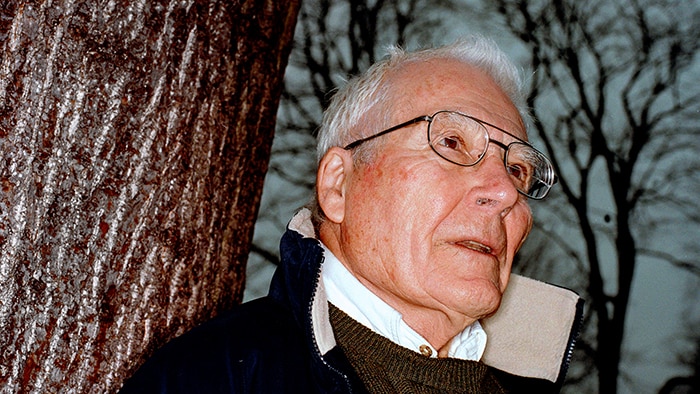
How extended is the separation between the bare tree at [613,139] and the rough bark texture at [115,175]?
6.60m

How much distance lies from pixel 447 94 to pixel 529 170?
32cm

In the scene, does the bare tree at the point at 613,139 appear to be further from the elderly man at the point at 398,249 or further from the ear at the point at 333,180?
the ear at the point at 333,180

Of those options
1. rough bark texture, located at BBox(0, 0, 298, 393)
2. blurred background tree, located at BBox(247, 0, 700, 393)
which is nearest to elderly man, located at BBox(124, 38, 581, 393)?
rough bark texture, located at BBox(0, 0, 298, 393)

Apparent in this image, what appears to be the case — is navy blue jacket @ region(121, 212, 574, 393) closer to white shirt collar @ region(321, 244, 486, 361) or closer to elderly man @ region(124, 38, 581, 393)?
elderly man @ region(124, 38, 581, 393)

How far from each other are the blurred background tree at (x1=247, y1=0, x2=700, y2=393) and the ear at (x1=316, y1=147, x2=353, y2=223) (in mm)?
5700

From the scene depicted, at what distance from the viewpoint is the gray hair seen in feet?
6.55

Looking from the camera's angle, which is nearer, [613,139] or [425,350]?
[425,350]

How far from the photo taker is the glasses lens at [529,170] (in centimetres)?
198

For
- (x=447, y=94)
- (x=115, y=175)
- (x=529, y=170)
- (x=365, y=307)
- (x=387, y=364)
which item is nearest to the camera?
(x=115, y=175)

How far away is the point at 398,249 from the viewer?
181 centimetres

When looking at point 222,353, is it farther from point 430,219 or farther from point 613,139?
point 613,139

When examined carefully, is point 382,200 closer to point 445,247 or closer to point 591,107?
point 445,247

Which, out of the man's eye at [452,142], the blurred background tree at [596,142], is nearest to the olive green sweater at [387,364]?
the man's eye at [452,142]

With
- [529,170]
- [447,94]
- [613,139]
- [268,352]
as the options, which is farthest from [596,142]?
[268,352]
